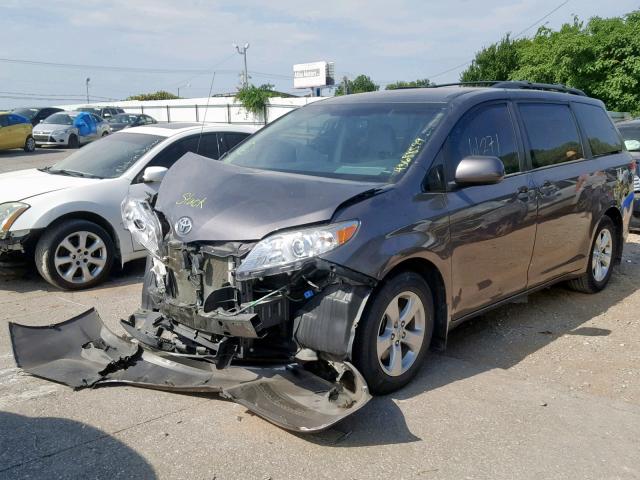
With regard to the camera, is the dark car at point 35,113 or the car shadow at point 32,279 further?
the dark car at point 35,113

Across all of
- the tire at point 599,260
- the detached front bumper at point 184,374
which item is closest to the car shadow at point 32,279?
the detached front bumper at point 184,374

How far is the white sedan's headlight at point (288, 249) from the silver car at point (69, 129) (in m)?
26.0

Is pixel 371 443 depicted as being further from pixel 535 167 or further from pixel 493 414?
pixel 535 167

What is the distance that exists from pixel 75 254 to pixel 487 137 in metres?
4.16

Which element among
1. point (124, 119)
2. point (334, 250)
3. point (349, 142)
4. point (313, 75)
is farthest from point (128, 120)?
point (313, 75)

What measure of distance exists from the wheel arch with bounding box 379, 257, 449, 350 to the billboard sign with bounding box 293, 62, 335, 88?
6615 cm

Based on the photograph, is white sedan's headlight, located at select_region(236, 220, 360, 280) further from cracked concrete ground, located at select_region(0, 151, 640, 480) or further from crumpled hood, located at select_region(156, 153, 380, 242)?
cracked concrete ground, located at select_region(0, 151, 640, 480)

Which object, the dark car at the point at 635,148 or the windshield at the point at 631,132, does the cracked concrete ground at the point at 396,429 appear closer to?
the dark car at the point at 635,148

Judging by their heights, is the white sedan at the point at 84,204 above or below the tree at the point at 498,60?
below

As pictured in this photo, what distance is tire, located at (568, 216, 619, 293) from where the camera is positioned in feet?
20.4

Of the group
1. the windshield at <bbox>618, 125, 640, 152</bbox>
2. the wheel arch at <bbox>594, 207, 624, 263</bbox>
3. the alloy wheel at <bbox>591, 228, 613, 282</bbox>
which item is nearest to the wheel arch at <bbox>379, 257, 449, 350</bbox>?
the alloy wheel at <bbox>591, 228, 613, 282</bbox>

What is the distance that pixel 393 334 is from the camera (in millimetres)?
3896

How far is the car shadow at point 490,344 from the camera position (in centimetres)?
354

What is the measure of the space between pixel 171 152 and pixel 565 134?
13.8ft
